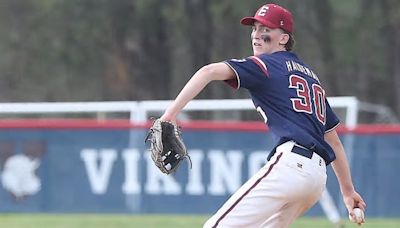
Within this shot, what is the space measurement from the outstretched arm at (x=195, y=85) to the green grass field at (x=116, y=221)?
6.45m

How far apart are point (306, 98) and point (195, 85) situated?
0.78 metres

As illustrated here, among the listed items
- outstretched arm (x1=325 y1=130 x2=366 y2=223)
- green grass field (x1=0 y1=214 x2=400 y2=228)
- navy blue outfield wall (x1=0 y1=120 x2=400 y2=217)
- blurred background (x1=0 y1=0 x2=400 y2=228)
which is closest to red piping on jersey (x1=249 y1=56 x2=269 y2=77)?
outstretched arm (x1=325 y1=130 x2=366 y2=223)

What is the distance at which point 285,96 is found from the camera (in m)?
6.19

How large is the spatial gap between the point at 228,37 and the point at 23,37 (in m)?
6.42

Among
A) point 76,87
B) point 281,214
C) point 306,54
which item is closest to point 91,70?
point 76,87

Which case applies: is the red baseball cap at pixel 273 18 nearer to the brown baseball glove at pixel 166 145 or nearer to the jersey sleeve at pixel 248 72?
the jersey sleeve at pixel 248 72

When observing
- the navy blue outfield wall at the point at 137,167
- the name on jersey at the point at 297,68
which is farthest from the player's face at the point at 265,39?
the navy blue outfield wall at the point at 137,167

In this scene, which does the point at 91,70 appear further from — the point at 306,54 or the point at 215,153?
the point at 215,153

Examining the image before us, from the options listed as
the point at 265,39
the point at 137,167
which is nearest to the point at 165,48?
the point at 137,167

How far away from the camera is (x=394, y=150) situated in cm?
1422

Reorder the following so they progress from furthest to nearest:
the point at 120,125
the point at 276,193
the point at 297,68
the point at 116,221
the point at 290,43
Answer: the point at 120,125 < the point at 116,221 < the point at 290,43 < the point at 297,68 < the point at 276,193

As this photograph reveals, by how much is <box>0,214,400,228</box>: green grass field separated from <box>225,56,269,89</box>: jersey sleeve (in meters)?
6.27

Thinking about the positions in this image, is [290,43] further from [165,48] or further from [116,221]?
[165,48]

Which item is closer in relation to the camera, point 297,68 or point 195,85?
point 195,85
